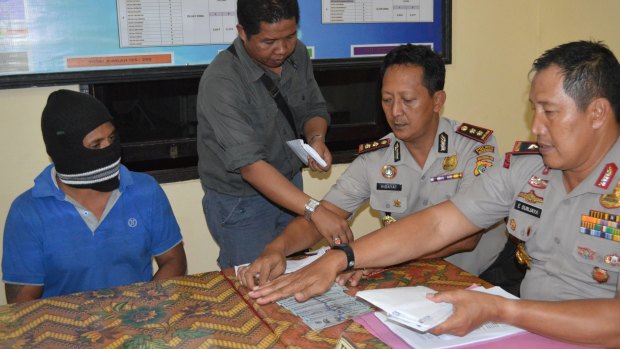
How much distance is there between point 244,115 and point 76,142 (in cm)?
76

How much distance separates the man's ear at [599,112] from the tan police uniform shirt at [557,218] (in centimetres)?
12

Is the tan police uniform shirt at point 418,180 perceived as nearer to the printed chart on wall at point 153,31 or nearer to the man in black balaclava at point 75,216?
the man in black balaclava at point 75,216

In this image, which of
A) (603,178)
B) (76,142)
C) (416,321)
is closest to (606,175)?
(603,178)

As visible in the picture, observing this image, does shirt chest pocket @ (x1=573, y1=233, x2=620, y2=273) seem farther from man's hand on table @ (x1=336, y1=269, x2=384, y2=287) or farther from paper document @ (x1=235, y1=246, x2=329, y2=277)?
paper document @ (x1=235, y1=246, x2=329, y2=277)

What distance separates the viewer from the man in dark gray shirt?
8.36ft

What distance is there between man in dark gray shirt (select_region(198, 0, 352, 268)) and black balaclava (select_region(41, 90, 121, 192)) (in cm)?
55

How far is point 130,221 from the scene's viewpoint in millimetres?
2340

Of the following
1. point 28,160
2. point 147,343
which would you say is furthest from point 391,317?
point 28,160

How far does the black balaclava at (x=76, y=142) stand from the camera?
7.06ft

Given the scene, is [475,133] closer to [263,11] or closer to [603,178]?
[603,178]

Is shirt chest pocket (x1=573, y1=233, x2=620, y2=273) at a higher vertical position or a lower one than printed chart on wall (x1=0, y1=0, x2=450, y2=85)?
Result: lower

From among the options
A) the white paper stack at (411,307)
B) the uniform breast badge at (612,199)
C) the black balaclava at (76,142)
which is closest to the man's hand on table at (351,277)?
the white paper stack at (411,307)

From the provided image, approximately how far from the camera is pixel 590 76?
1.75m

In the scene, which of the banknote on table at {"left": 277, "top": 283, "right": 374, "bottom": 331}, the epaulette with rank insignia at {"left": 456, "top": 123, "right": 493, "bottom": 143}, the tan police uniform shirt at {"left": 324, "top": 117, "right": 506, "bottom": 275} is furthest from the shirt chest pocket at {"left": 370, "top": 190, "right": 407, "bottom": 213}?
the banknote on table at {"left": 277, "top": 283, "right": 374, "bottom": 331}
